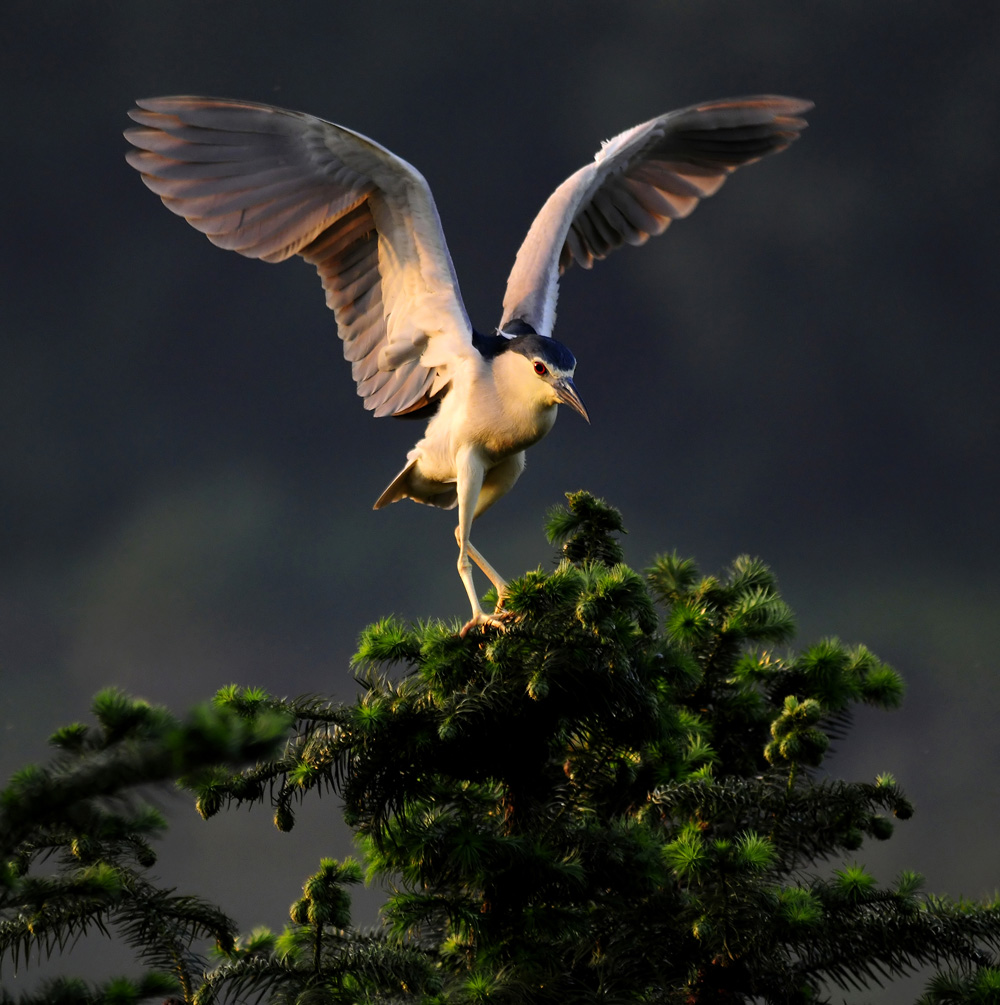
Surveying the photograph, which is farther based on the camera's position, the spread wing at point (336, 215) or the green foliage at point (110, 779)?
the spread wing at point (336, 215)

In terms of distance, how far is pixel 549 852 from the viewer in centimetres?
388

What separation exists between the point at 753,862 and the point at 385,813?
130cm

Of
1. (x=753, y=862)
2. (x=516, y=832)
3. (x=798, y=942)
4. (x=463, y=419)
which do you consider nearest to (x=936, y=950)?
(x=798, y=942)

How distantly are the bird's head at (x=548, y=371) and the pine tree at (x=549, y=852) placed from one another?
0.83 metres

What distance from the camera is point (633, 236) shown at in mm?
6797

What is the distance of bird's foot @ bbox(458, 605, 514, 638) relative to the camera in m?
4.12

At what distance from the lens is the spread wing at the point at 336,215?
15.9 ft

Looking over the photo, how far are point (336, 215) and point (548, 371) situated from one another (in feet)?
4.33

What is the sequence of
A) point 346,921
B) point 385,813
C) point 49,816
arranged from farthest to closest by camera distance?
point 385,813
point 346,921
point 49,816

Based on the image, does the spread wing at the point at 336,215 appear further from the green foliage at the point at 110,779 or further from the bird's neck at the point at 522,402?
the green foliage at the point at 110,779

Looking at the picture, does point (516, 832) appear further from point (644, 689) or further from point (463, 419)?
point (463, 419)

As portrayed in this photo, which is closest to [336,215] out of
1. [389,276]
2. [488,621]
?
[389,276]

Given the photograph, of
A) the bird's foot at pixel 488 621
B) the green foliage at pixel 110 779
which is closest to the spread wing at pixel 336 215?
the bird's foot at pixel 488 621

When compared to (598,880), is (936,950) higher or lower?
lower
